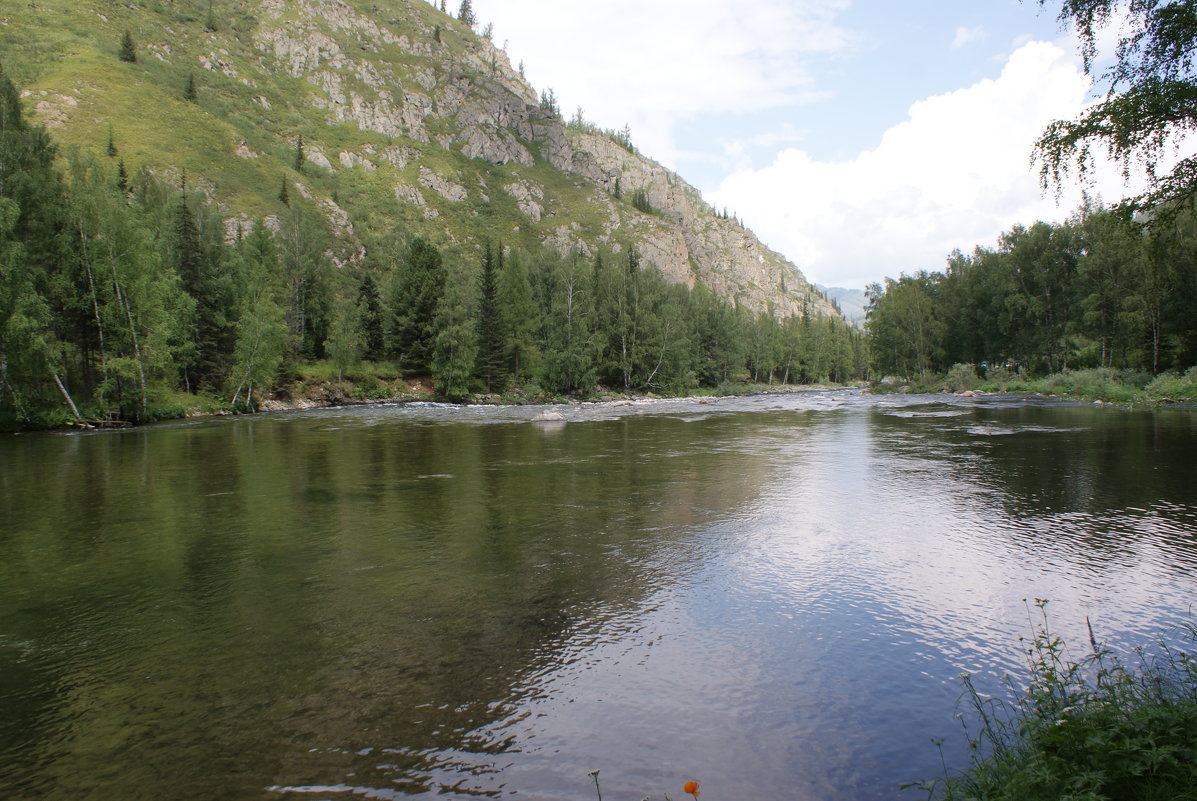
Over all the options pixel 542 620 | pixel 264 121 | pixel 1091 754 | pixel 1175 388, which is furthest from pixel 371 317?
pixel 264 121

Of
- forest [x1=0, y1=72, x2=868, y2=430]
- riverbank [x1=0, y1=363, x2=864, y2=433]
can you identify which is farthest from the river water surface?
forest [x1=0, y1=72, x2=868, y2=430]

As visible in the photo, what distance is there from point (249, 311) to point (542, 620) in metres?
58.0

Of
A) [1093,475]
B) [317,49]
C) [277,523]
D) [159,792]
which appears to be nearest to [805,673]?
[159,792]

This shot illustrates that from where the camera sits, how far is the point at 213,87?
474 feet

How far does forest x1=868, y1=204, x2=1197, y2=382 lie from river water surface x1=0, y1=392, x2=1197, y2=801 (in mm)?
29108

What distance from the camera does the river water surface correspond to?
5.03 m

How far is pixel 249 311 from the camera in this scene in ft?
183

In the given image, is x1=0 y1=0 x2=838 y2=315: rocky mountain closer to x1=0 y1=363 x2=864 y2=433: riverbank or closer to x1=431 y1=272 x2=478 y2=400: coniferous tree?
x1=431 y1=272 x2=478 y2=400: coniferous tree

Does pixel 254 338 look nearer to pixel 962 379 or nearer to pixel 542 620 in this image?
pixel 542 620

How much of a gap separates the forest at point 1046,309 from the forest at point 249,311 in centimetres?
2731

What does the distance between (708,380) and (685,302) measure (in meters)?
16.9

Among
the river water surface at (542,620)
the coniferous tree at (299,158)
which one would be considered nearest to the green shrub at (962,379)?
the river water surface at (542,620)

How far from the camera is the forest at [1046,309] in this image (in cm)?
4759

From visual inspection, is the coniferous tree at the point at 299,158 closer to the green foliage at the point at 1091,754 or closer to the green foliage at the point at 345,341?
the green foliage at the point at 345,341
